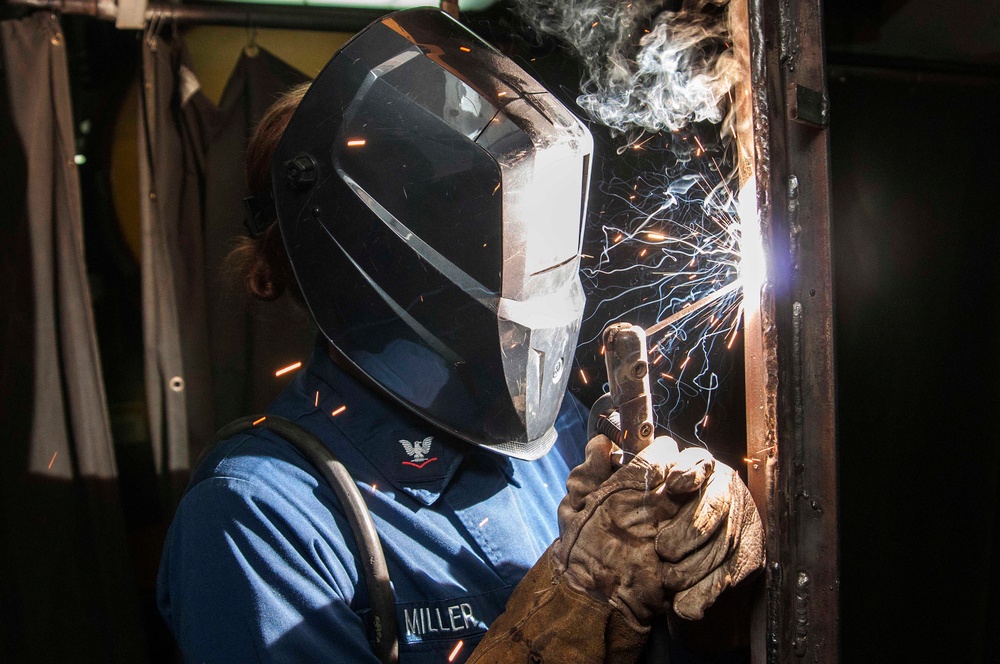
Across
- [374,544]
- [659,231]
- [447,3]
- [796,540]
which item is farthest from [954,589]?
[447,3]

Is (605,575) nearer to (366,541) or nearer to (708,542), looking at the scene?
(708,542)

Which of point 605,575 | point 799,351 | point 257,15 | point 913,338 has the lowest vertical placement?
point 913,338

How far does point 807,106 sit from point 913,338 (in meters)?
1.71

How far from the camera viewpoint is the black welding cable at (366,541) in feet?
3.93

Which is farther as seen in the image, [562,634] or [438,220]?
[438,220]

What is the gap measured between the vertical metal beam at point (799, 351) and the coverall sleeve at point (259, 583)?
621mm

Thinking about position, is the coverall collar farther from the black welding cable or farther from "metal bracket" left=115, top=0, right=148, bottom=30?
"metal bracket" left=115, top=0, right=148, bottom=30

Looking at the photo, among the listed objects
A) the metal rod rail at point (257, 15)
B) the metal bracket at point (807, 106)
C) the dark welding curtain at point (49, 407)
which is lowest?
the dark welding curtain at point (49, 407)

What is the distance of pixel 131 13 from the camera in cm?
225

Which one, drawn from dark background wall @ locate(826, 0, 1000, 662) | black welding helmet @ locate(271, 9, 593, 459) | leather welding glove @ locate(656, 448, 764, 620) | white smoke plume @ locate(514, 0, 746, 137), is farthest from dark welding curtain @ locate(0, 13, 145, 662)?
dark background wall @ locate(826, 0, 1000, 662)

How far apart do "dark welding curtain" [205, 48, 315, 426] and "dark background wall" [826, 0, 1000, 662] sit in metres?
1.72

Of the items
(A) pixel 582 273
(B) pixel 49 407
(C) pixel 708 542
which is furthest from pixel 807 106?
(B) pixel 49 407

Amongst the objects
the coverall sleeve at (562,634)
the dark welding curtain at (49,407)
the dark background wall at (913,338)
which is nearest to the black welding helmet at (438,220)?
the coverall sleeve at (562,634)

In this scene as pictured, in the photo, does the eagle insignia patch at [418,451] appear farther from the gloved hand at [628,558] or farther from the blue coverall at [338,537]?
the gloved hand at [628,558]
